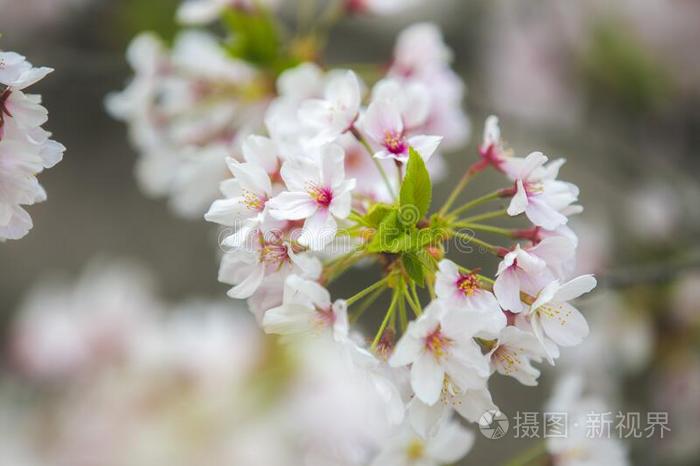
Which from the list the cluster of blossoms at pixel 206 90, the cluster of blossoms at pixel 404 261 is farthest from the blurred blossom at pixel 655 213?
the cluster of blossoms at pixel 404 261

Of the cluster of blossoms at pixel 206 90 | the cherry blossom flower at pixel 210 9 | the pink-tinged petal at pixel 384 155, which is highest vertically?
the pink-tinged petal at pixel 384 155

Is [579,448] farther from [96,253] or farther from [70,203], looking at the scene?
[70,203]

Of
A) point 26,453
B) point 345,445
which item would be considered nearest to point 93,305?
point 26,453

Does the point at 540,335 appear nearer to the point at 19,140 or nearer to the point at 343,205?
the point at 343,205

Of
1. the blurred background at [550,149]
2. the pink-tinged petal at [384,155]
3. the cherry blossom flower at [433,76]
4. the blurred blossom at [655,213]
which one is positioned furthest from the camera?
the blurred blossom at [655,213]

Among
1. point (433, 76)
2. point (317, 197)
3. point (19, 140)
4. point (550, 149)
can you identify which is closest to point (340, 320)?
point (317, 197)

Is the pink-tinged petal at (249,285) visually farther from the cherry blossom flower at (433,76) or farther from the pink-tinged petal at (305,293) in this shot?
the cherry blossom flower at (433,76)

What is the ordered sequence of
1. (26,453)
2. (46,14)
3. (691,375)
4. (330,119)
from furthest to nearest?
1. (46,14)
2. (691,375)
3. (26,453)
4. (330,119)
